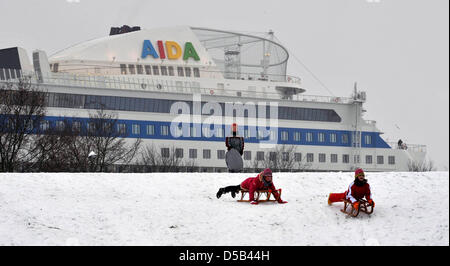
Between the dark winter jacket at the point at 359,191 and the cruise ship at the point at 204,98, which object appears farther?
the cruise ship at the point at 204,98

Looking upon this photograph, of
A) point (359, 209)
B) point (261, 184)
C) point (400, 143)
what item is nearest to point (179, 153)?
point (400, 143)

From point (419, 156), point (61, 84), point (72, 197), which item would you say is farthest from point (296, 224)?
point (419, 156)

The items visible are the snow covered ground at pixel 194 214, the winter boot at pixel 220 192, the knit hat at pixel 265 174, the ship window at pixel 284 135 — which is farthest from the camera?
the ship window at pixel 284 135

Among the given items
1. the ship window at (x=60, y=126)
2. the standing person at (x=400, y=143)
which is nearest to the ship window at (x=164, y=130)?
the ship window at (x=60, y=126)

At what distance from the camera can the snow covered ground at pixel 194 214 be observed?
2066 cm

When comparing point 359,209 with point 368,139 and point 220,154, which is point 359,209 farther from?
point 368,139

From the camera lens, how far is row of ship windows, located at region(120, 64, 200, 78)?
246 ft

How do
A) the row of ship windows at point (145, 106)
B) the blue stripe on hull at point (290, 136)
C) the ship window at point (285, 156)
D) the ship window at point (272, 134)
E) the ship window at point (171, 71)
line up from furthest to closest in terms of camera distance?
the ship window at point (272, 134) < the ship window at point (285, 156) < the ship window at point (171, 71) < the blue stripe on hull at point (290, 136) < the row of ship windows at point (145, 106)

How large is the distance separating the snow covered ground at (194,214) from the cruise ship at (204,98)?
45199mm

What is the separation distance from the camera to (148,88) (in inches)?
2933

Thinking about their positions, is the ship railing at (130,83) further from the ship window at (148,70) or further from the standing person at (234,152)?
the standing person at (234,152)

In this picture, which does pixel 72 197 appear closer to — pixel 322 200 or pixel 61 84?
pixel 322 200

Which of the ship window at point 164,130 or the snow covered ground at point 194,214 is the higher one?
the ship window at point 164,130

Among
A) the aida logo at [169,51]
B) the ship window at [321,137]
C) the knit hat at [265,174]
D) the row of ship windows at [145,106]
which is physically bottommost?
the knit hat at [265,174]
